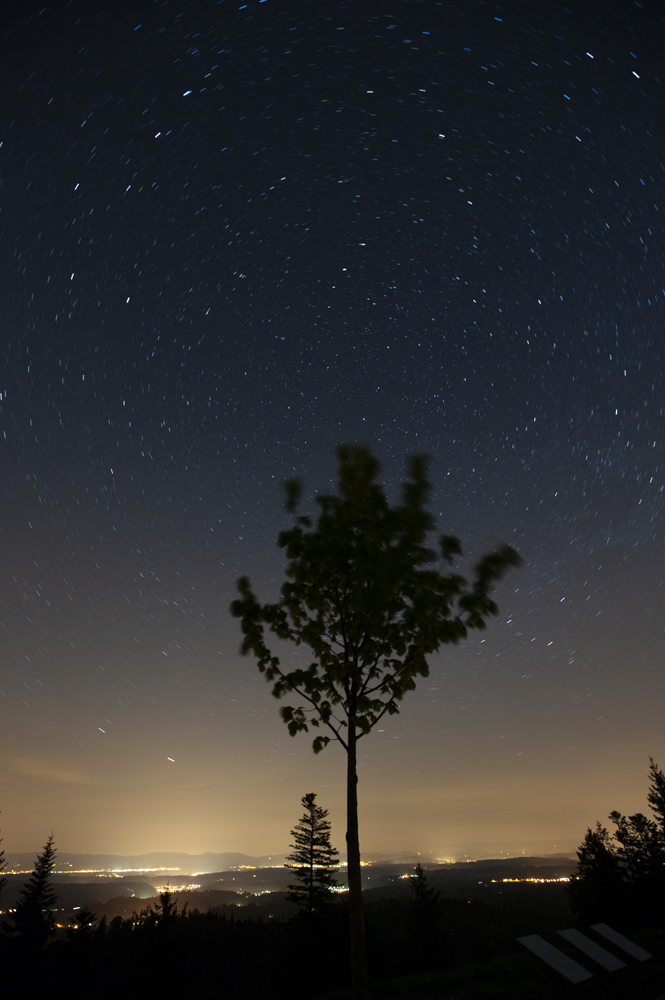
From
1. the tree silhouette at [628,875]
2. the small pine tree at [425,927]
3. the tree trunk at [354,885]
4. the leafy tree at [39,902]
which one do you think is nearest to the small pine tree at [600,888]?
the tree silhouette at [628,875]

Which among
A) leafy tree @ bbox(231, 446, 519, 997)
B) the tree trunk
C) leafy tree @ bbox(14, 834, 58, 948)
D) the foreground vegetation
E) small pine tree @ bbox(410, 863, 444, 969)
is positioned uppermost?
leafy tree @ bbox(231, 446, 519, 997)

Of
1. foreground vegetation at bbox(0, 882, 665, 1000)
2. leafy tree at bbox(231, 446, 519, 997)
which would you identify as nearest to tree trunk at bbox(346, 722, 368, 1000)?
leafy tree at bbox(231, 446, 519, 997)

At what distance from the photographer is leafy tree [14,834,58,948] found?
43.6 m

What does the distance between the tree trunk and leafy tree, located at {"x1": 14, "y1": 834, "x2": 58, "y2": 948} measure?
49883 mm

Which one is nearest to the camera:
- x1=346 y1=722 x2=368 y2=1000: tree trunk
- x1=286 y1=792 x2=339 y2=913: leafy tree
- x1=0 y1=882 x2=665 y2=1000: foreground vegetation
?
x1=346 y1=722 x2=368 y2=1000: tree trunk

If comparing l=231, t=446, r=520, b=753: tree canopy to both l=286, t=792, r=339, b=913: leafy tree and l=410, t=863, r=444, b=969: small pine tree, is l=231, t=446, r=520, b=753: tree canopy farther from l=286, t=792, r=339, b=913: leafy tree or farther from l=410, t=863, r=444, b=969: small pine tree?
l=410, t=863, r=444, b=969: small pine tree

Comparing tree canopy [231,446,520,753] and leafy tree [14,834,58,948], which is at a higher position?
tree canopy [231,446,520,753]

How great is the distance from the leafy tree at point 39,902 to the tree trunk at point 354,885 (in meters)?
49.9

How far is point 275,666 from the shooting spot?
324 inches

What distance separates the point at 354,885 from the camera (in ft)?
22.3

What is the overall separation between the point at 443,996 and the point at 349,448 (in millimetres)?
13888

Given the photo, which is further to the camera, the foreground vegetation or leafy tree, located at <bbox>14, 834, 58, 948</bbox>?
leafy tree, located at <bbox>14, 834, 58, 948</bbox>

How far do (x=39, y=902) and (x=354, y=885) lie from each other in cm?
6111

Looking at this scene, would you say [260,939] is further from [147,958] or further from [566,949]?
[566,949]
